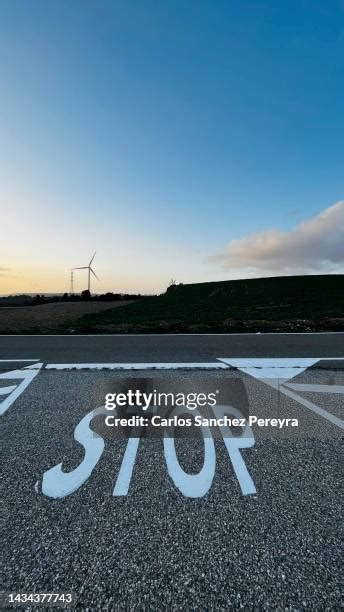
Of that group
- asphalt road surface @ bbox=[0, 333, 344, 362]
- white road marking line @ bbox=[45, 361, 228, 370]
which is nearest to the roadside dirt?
asphalt road surface @ bbox=[0, 333, 344, 362]

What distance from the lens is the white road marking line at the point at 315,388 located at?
13.5 ft

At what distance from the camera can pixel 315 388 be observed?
4188mm

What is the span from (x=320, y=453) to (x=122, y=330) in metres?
6.91

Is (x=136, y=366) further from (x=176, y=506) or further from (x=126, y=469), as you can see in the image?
(x=176, y=506)

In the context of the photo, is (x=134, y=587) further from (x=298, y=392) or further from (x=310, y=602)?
(x=298, y=392)

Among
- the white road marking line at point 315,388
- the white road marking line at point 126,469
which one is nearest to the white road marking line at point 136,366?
the white road marking line at point 315,388

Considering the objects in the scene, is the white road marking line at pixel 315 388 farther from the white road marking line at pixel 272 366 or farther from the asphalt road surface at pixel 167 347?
the asphalt road surface at pixel 167 347

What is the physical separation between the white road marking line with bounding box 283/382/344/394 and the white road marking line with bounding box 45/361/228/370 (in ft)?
3.92

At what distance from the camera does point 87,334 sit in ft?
27.8

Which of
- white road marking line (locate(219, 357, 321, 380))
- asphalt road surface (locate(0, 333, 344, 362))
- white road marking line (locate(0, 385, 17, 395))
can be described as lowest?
white road marking line (locate(0, 385, 17, 395))

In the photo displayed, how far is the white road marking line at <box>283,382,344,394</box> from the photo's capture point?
4.11 metres

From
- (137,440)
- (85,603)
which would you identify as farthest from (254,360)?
(85,603)

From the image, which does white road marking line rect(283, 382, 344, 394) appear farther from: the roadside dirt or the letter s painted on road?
the roadside dirt

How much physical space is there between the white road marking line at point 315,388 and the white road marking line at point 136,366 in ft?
3.92
